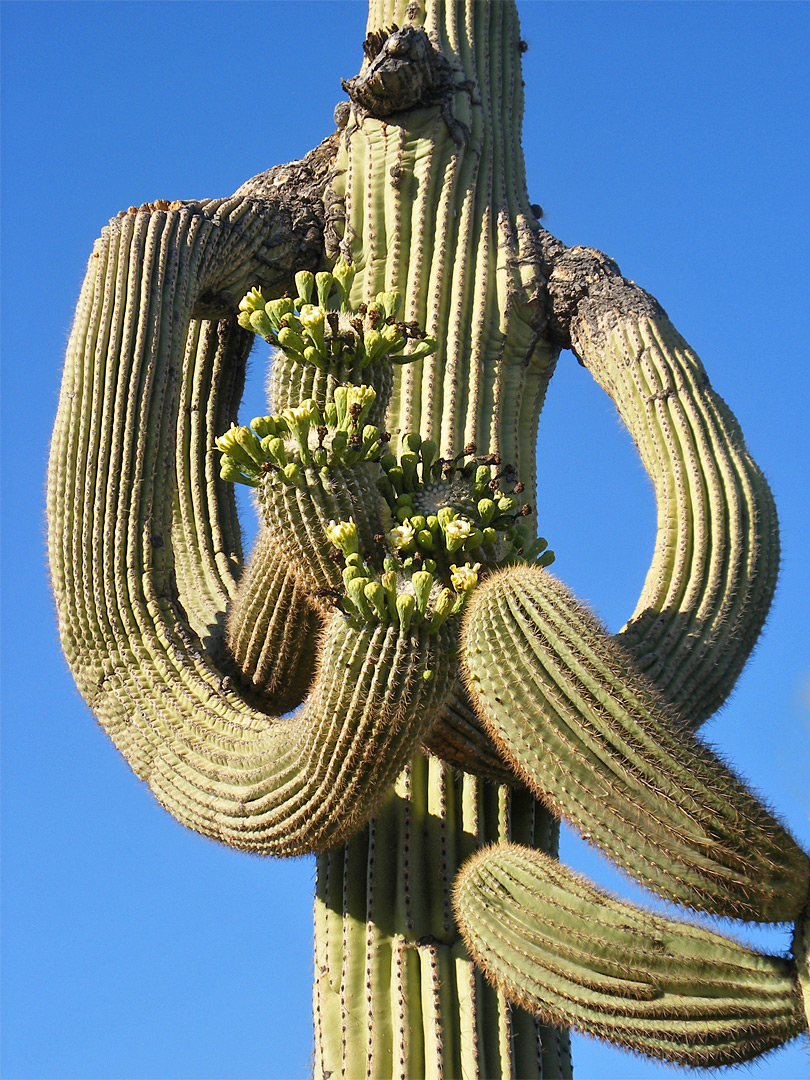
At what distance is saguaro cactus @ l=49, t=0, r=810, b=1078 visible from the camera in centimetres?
326

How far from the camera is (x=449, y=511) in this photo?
4.05 meters

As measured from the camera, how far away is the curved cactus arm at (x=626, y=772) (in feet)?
10.5

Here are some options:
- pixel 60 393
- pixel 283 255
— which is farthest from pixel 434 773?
pixel 283 255

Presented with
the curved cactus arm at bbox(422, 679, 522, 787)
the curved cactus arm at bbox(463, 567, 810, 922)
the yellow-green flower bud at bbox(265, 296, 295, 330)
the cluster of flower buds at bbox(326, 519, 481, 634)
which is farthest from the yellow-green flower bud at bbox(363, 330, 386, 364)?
the curved cactus arm at bbox(463, 567, 810, 922)

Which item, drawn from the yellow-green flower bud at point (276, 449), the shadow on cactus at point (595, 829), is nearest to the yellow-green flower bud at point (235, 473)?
the yellow-green flower bud at point (276, 449)

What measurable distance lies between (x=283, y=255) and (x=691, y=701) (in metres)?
2.62

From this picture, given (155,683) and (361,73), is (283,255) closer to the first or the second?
(361,73)

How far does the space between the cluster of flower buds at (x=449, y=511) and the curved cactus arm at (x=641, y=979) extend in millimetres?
1088

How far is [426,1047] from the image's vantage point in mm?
4062

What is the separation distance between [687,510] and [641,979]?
2.10 meters

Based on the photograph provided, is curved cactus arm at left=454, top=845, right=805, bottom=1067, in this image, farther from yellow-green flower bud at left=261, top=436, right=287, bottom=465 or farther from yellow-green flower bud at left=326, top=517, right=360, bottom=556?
yellow-green flower bud at left=261, top=436, right=287, bottom=465

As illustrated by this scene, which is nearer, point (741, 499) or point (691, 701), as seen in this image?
point (691, 701)

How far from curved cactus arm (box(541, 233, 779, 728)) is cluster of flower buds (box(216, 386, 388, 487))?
131 cm

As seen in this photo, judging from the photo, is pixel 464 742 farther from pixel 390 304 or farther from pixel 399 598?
pixel 390 304
